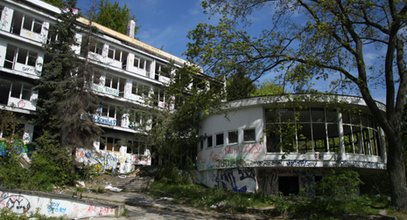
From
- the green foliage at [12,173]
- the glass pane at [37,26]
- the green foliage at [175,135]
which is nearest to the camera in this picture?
the green foliage at [12,173]

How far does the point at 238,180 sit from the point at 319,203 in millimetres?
7599

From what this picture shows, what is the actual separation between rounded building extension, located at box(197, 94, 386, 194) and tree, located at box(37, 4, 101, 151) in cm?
942

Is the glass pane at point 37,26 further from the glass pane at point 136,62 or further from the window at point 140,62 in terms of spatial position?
the glass pane at point 136,62

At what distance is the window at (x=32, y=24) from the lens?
29.6 metres

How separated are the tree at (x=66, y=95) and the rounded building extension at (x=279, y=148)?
9.42m

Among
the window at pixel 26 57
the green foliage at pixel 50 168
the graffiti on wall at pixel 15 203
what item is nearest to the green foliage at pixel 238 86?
the graffiti on wall at pixel 15 203

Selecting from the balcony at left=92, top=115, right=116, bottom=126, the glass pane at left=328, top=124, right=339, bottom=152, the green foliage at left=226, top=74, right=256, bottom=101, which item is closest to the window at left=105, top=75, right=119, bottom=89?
the balcony at left=92, top=115, right=116, bottom=126

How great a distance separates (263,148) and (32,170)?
12.9m

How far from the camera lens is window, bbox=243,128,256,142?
73.0 ft

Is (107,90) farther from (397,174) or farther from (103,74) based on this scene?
(397,174)

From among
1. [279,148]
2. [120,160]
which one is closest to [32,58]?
[120,160]

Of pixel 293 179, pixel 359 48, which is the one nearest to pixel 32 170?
pixel 293 179

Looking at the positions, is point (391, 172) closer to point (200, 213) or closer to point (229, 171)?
point (200, 213)

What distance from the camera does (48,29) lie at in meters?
28.3
